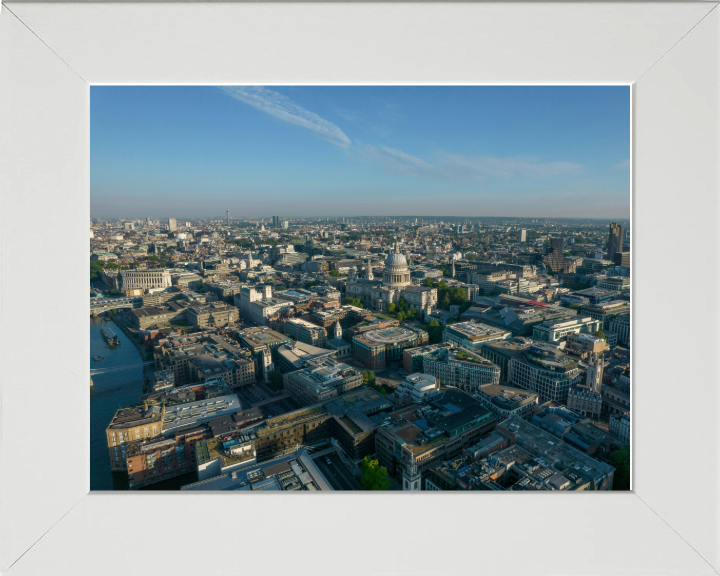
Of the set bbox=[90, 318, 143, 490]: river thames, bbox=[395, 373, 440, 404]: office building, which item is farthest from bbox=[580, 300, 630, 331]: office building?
bbox=[90, 318, 143, 490]: river thames

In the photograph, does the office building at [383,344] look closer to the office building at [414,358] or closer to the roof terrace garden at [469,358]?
the office building at [414,358]

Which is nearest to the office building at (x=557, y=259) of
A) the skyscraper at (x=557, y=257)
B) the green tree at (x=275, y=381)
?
the skyscraper at (x=557, y=257)

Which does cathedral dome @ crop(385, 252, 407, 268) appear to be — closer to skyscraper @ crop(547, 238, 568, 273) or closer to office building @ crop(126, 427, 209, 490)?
skyscraper @ crop(547, 238, 568, 273)

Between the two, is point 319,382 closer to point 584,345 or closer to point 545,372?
point 545,372

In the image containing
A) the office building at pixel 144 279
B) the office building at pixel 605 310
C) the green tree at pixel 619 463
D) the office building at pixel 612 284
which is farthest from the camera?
the office building at pixel 144 279

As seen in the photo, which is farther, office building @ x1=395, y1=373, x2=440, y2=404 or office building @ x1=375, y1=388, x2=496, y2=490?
office building @ x1=395, y1=373, x2=440, y2=404
